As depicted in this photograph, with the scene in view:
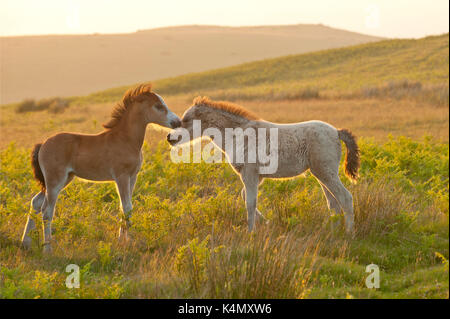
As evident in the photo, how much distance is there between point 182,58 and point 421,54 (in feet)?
167

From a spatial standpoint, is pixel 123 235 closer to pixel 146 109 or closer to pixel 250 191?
pixel 146 109

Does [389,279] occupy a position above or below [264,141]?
below

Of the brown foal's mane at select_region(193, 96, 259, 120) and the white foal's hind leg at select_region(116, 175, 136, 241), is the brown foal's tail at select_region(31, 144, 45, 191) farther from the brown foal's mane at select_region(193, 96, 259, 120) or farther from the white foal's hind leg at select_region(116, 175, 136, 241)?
the brown foal's mane at select_region(193, 96, 259, 120)

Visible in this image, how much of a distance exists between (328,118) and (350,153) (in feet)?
53.9

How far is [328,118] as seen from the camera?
78.3 ft

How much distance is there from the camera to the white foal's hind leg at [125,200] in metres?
7.05

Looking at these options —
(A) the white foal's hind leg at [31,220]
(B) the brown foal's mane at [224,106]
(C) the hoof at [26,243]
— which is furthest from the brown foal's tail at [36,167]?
(B) the brown foal's mane at [224,106]

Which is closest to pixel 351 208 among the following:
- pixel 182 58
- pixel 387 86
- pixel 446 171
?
pixel 446 171

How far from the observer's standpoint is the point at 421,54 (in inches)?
2019

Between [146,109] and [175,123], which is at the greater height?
[146,109]

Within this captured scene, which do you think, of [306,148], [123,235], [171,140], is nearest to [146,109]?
[171,140]

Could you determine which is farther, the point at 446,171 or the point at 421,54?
the point at 421,54
